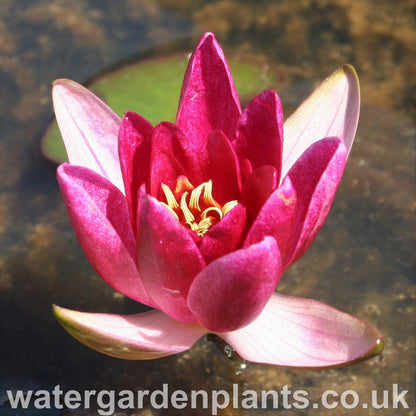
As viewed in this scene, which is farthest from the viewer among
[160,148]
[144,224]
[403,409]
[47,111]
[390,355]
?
[47,111]

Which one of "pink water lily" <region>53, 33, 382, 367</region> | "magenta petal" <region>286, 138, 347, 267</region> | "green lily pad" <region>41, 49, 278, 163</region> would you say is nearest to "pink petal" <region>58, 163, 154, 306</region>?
"pink water lily" <region>53, 33, 382, 367</region>

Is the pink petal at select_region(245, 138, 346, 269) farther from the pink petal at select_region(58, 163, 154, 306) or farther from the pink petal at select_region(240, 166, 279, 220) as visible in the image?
the pink petal at select_region(58, 163, 154, 306)

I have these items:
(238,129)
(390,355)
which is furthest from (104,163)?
(390,355)

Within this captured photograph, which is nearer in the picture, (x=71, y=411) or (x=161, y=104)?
(x=71, y=411)

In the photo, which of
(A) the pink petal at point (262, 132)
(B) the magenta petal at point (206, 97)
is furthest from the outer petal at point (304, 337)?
(B) the magenta petal at point (206, 97)

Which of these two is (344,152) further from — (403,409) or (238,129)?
(403,409)
